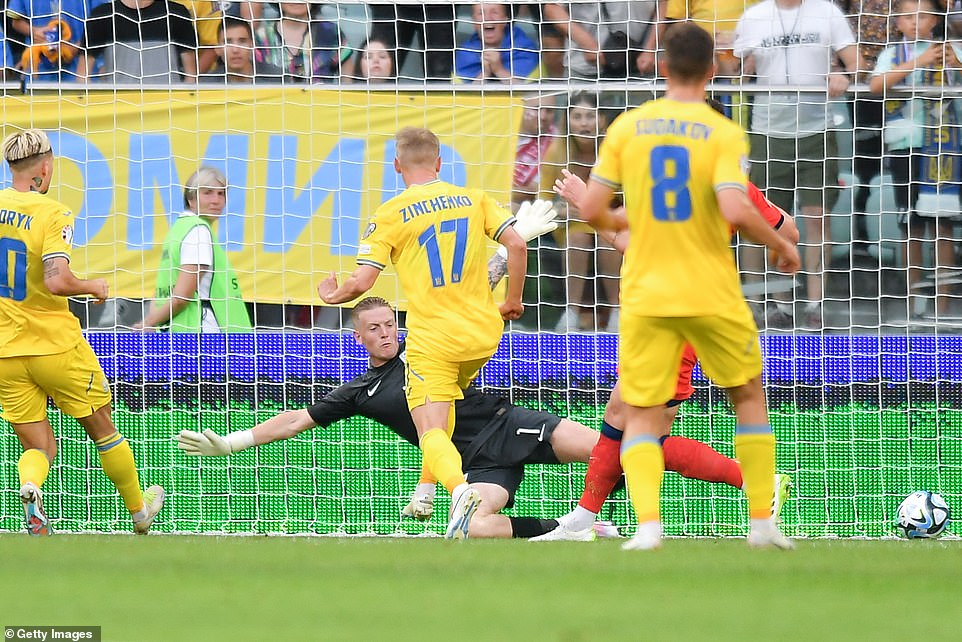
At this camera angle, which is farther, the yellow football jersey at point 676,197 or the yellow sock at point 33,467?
the yellow sock at point 33,467

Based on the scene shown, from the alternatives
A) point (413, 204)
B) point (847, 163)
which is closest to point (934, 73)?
point (847, 163)

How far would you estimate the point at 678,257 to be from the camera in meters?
5.73

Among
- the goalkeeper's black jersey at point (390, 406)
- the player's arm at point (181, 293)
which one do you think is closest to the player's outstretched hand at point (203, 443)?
the goalkeeper's black jersey at point (390, 406)

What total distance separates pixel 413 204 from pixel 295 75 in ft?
8.79

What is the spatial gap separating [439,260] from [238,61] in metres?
3.07

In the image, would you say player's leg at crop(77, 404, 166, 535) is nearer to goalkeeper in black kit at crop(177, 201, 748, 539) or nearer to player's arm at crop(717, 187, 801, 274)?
goalkeeper in black kit at crop(177, 201, 748, 539)

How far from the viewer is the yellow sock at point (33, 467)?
8.00 metres

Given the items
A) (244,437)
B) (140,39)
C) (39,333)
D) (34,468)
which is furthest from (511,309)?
(140,39)

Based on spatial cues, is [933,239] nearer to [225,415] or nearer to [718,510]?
[718,510]

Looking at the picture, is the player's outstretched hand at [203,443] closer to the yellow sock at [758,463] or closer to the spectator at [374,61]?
the spectator at [374,61]

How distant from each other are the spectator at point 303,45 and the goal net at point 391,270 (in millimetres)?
59

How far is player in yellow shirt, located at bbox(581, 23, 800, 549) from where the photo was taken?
5.66m

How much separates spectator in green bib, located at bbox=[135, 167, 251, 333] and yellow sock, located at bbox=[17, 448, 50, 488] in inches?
68.2

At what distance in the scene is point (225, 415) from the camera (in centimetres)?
970
